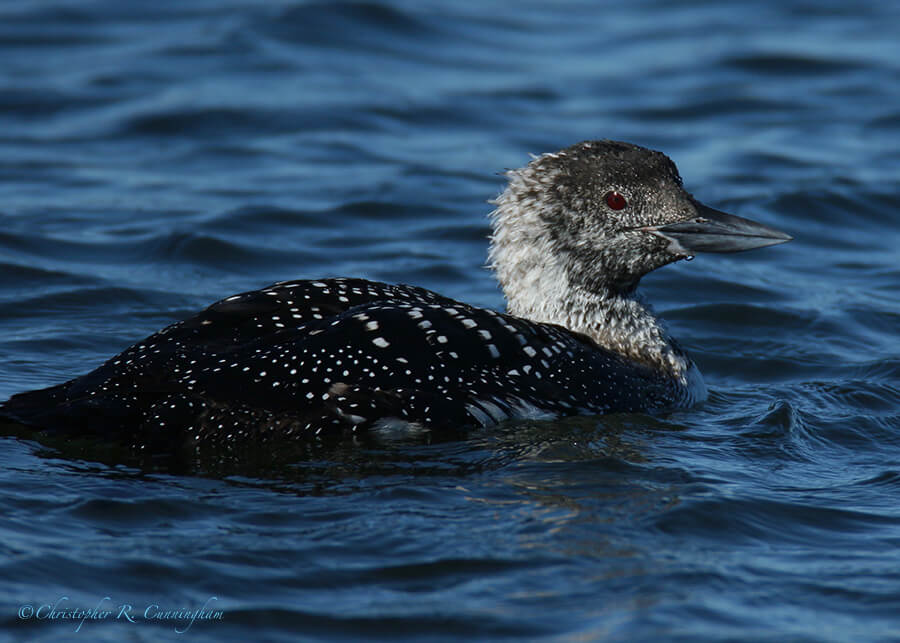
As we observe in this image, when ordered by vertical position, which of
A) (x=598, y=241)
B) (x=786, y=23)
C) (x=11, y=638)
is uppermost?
(x=786, y=23)

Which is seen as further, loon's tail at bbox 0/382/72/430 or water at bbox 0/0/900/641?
loon's tail at bbox 0/382/72/430

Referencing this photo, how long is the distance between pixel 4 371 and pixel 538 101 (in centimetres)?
692

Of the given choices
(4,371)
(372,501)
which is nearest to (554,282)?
(372,501)

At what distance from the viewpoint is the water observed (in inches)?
171

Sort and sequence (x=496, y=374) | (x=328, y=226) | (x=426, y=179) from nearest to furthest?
(x=496, y=374)
(x=328, y=226)
(x=426, y=179)

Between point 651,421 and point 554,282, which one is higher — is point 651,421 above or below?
below

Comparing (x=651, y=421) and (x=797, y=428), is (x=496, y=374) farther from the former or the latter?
(x=797, y=428)

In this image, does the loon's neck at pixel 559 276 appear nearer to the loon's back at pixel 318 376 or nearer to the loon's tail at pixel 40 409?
Answer: the loon's back at pixel 318 376

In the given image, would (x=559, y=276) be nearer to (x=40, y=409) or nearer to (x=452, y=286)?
(x=40, y=409)

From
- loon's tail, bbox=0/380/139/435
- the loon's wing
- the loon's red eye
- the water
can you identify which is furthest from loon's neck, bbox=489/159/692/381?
loon's tail, bbox=0/380/139/435

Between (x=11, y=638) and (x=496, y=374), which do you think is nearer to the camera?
(x=11, y=638)

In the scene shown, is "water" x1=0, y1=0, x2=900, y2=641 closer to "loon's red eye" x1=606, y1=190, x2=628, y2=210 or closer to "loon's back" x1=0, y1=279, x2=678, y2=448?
"loon's back" x1=0, y1=279, x2=678, y2=448

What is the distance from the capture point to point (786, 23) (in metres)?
14.8

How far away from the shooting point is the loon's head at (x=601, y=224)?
6102mm
